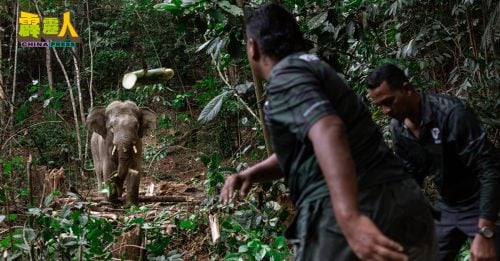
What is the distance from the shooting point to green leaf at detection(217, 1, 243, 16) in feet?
12.5

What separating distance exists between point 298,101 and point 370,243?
514mm

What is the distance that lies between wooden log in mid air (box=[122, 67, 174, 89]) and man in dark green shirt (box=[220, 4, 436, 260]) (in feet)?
8.62

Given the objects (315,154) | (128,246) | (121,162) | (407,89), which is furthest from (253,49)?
(121,162)

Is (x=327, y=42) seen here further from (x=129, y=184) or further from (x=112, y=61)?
(x=112, y=61)

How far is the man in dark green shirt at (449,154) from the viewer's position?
2922mm

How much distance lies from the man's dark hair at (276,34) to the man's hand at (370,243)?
2.33 feet

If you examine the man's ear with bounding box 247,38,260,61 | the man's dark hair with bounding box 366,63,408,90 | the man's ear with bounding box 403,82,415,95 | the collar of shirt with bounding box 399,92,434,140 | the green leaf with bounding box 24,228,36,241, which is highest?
the man's ear with bounding box 247,38,260,61

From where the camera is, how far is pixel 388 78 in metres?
3.09

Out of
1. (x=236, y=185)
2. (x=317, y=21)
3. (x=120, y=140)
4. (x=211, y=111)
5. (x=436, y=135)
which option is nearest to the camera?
(x=236, y=185)

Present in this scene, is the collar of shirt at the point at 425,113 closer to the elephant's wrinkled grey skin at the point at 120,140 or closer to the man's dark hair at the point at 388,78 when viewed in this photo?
Answer: the man's dark hair at the point at 388,78

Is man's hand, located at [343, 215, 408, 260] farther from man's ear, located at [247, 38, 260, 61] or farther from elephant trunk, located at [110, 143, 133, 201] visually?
elephant trunk, located at [110, 143, 133, 201]

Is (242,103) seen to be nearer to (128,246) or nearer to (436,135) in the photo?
(128,246)

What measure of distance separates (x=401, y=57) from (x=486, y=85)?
3.48ft

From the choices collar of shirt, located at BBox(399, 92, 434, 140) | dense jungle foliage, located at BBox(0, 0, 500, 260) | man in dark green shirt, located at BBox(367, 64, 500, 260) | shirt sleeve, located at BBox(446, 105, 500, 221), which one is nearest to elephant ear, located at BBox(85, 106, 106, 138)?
dense jungle foliage, located at BBox(0, 0, 500, 260)
